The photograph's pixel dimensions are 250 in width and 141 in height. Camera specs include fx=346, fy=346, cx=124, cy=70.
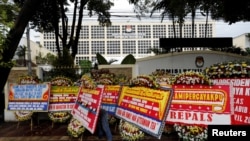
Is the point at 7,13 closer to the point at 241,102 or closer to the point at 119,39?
the point at 241,102

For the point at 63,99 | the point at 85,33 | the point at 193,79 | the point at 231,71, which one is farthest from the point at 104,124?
the point at 85,33

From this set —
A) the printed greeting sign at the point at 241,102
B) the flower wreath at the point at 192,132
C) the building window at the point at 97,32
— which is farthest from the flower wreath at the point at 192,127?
the building window at the point at 97,32

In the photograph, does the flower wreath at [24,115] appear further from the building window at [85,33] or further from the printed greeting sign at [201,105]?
the building window at [85,33]

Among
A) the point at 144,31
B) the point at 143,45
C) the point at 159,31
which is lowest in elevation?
the point at 143,45

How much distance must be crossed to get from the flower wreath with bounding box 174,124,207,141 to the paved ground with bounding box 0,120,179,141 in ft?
4.59

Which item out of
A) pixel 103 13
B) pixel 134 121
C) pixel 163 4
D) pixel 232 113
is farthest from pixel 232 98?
pixel 103 13

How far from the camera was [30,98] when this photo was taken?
1101 cm

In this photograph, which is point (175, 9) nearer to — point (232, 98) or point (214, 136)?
point (232, 98)

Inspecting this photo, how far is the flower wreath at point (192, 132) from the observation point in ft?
22.4

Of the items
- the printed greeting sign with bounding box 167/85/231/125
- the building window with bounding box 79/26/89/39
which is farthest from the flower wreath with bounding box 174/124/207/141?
the building window with bounding box 79/26/89/39

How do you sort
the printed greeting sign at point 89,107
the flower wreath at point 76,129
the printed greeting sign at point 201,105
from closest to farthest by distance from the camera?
1. the printed greeting sign at point 201,105
2. the printed greeting sign at point 89,107
3. the flower wreath at point 76,129

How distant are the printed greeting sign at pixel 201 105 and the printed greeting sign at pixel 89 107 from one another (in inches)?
61.7

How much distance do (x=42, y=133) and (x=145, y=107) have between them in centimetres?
447

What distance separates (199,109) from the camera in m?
6.75
